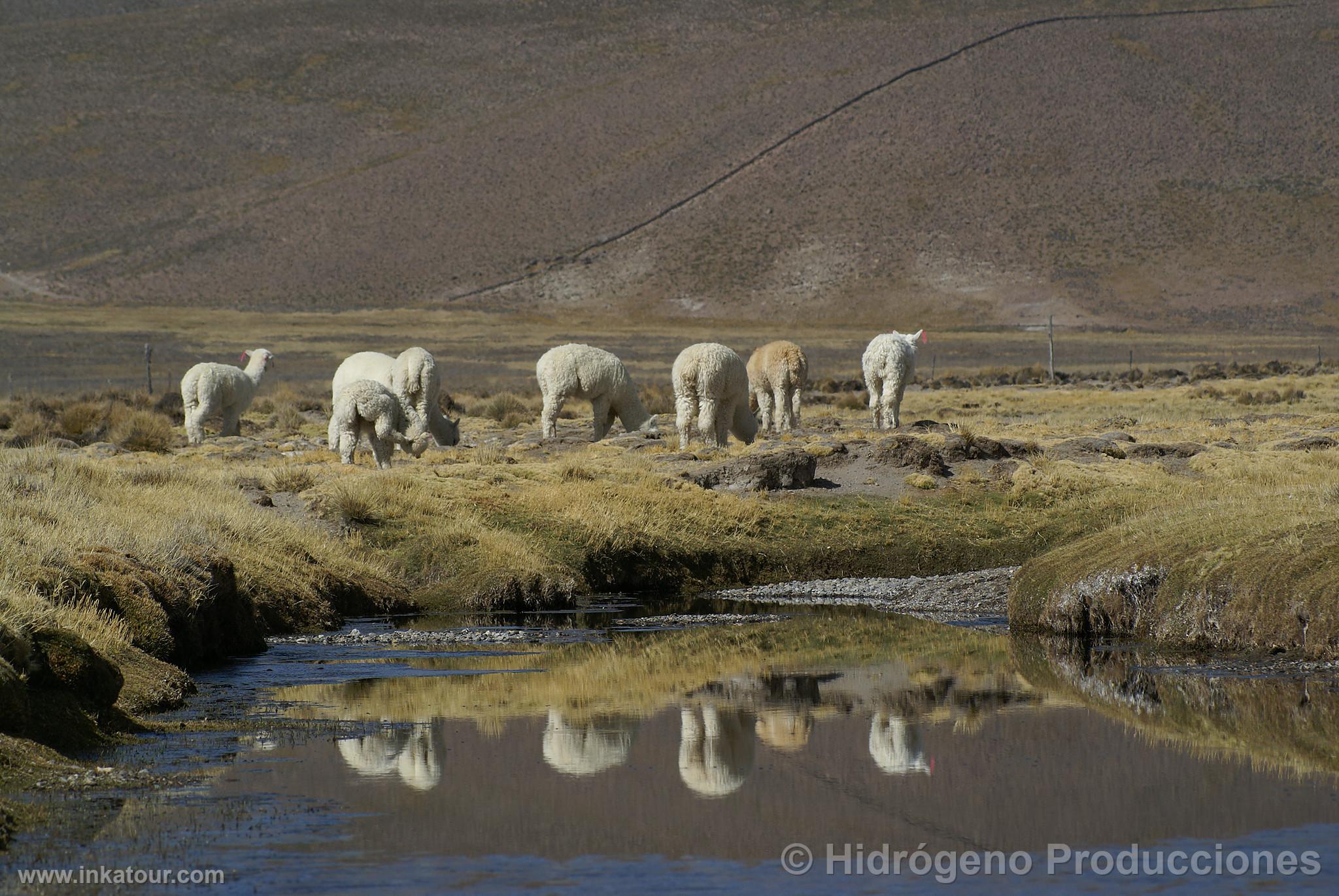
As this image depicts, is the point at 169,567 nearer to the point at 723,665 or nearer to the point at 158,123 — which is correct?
the point at 723,665

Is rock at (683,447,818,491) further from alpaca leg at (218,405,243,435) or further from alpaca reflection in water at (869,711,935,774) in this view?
alpaca leg at (218,405,243,435)

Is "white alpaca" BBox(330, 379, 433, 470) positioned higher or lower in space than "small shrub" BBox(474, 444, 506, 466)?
higher

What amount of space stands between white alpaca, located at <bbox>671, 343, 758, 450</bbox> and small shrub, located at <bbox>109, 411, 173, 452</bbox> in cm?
910

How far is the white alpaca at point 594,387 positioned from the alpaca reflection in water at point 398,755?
62.6 ft

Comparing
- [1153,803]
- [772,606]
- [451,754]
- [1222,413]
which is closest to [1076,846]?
[1153,803]

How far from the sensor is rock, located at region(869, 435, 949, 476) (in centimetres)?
2356

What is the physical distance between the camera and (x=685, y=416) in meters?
28.7

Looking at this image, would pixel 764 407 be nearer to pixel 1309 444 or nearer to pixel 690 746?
pixel 1309 444

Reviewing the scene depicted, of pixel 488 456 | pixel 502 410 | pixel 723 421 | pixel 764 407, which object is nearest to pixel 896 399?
pixel 764 407

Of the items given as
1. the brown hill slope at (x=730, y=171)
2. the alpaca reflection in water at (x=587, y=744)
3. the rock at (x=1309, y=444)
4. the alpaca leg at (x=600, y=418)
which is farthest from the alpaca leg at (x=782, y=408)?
the brown hill slope at (x=730, y=171)

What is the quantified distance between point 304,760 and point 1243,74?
134 m

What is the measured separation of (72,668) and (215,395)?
2312 cm

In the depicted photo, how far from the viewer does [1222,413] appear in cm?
3988

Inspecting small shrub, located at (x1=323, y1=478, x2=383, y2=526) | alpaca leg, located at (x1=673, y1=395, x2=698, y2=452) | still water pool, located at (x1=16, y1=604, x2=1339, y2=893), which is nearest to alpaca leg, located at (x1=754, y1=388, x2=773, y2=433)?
alpaca leg, located at (x1=673, y1=395, x2=698, y2=452)
